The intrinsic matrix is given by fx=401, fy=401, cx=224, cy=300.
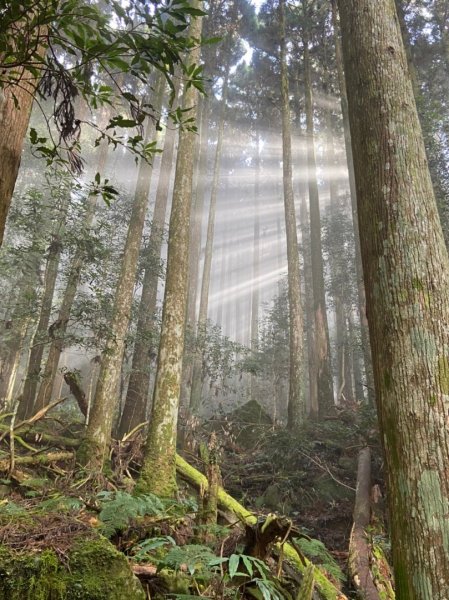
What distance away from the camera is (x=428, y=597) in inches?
80.7

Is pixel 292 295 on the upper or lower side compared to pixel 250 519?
upper

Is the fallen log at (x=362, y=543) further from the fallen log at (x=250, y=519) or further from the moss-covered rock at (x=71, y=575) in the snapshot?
the moss-covered rock at (x=71, y=575)

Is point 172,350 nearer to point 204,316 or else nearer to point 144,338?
point 144,338

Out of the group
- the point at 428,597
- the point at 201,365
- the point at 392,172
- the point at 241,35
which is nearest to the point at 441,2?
the point at 241,35

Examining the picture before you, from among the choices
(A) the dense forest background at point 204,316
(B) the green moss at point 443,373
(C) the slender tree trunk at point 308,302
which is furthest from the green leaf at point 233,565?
(C) the slender tree trunk at point 308,302

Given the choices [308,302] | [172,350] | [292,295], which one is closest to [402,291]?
[172,350]

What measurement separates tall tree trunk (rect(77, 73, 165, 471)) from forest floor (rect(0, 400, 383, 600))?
1.26 ft

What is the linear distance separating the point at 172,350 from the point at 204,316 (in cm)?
1119

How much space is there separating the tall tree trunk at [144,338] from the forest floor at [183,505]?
1.68 metres

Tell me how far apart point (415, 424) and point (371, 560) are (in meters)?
3.39

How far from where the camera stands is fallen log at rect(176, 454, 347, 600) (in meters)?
3.95

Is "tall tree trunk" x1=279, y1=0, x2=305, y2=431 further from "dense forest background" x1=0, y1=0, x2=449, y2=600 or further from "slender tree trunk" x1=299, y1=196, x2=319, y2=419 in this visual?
"slender tree trunk" x1=299, y1=196, x2=319, y2=419

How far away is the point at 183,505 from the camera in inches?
178

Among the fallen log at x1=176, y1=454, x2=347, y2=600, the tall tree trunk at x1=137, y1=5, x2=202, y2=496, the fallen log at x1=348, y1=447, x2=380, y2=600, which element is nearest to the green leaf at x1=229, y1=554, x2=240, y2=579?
the fallen log at x1=176, y1=454, x2=347, y2=600
